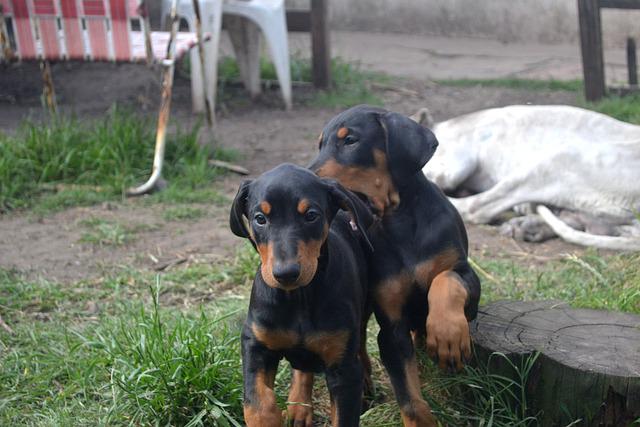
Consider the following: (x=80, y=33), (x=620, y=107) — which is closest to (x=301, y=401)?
(x=80, y=33)

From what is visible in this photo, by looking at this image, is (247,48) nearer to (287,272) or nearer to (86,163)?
(86,163)

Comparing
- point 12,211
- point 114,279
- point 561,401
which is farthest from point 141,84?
point 561,401

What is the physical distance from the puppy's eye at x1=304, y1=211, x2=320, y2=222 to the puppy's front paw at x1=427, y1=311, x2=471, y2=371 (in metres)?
0.56

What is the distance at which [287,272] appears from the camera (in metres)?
2.46

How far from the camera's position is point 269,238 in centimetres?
257

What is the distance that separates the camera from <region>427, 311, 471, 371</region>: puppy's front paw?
2895 millimetres

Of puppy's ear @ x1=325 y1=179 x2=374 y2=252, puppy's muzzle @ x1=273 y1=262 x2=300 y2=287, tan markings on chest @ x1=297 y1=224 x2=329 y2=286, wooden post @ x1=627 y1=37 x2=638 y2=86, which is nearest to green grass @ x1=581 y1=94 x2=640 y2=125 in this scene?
wooden post @ x1=627 y1=37 x2=638 y2=86

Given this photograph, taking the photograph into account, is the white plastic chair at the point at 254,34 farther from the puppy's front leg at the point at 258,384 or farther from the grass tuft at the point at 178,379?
the puppy's front leg at the point at 258,384

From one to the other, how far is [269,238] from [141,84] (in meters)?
6.73

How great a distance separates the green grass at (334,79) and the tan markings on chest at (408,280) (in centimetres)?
571

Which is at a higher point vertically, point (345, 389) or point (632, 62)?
point (632, 62)

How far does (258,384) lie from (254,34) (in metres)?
6.46

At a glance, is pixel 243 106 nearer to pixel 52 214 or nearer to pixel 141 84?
pixel 141 84

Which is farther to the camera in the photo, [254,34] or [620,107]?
[254,34]
